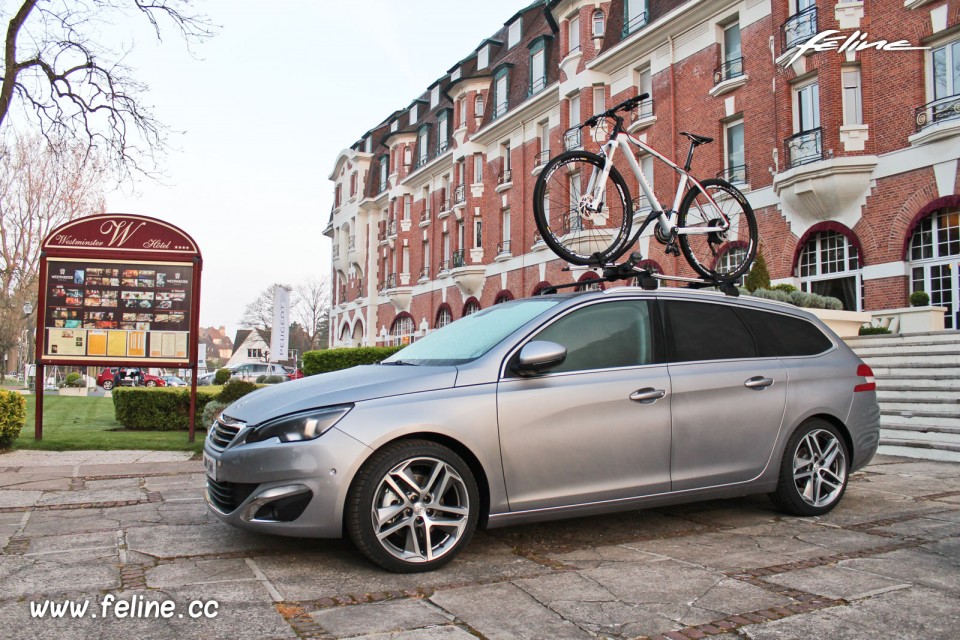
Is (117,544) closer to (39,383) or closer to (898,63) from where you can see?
(39,383)

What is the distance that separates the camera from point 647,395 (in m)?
4.55

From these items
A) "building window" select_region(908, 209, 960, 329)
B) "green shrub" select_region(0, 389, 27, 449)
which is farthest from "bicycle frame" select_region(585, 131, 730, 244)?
"building window" select_region(908, 209, 960, 329)

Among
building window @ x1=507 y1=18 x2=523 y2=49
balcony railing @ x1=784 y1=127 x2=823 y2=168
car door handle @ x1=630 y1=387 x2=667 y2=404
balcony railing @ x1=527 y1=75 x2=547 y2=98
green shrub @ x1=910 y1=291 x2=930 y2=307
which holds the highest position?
building window @ x1=507 y1=18 x2=523 y2=49

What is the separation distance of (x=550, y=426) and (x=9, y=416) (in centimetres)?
801

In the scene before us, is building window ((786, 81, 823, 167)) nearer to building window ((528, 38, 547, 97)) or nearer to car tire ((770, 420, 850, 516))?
building window ((528, 38, 547, 97))

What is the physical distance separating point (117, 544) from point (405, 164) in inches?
1714

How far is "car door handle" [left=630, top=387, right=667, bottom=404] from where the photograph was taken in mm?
4516

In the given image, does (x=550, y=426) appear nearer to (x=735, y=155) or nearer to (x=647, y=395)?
(x=647, y=395)

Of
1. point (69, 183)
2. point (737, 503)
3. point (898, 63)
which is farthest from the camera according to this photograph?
point (69, 183)

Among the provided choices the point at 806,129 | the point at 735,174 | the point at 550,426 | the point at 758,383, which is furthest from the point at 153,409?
the point at 735,174

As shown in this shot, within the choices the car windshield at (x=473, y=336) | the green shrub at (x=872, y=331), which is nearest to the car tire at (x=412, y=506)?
the car windshield at (x=473, y=336)

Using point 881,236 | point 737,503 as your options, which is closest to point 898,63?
point 881,236

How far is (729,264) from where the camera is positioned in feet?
25.7

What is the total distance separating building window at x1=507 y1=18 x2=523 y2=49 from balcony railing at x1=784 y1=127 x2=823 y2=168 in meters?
18.5
